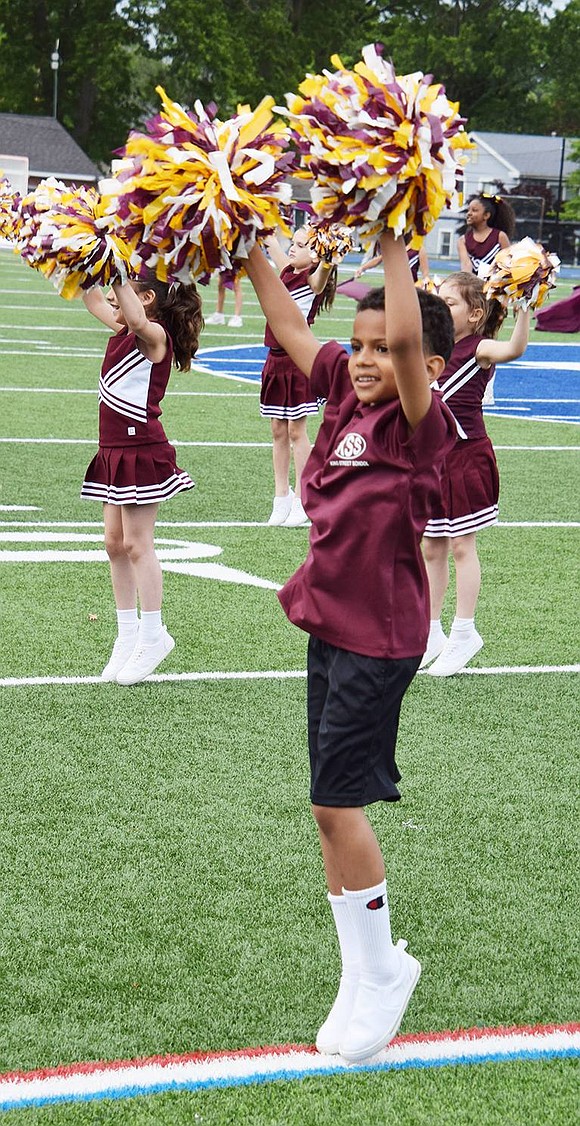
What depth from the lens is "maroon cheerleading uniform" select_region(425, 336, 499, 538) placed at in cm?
560

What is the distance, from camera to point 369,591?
9.32 ft

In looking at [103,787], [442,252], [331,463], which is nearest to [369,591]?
[331,463]

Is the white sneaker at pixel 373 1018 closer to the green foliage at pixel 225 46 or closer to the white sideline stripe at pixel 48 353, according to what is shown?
the white sideline stripe at pixel 48 353

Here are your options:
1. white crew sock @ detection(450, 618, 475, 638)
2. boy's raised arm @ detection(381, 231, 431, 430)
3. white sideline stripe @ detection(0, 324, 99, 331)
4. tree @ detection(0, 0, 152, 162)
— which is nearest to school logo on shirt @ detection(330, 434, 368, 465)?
boy's raised arm @ detection(381, 231, 431, 430)

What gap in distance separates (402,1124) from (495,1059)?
12.2 inches

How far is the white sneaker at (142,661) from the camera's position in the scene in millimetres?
5340

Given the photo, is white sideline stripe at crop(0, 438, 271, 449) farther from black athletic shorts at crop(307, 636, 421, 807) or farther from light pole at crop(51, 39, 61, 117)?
light pole at crop(51, 39, 61, 117)

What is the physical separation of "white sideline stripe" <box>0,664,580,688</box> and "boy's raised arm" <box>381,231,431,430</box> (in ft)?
9.36

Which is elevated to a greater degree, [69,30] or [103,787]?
[69,30]

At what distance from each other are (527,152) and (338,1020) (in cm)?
6904

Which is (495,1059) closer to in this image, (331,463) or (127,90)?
(331,463)

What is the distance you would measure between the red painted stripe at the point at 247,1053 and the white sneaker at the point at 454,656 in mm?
2673

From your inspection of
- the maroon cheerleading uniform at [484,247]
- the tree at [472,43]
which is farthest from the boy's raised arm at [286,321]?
the tree at [472,43]

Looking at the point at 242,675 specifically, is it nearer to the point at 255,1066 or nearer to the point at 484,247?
the point at 255,1066
